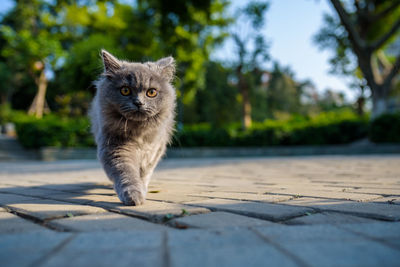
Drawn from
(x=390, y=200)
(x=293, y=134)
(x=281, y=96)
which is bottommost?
(x=390, y=200)

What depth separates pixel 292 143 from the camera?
11656 mm

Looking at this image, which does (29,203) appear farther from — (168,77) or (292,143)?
(292,143)

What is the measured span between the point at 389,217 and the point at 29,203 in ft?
8.08

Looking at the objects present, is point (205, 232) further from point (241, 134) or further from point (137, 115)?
point (241, 134)

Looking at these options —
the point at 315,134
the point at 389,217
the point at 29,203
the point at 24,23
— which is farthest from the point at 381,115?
the point at 24,23

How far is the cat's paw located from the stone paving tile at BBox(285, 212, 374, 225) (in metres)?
1.07

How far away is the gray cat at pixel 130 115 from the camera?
2.72m

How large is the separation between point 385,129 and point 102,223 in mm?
11250

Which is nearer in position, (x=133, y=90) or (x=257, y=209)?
(x=257, y=209)

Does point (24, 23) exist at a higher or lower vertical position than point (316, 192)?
higher

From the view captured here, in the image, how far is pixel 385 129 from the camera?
10438mm

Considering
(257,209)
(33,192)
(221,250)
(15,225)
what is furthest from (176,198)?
(33,192)

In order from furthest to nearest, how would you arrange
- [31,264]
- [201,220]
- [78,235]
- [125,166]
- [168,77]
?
[168,77] → [125,166] → [201,220] → [78,235] → [31,264]

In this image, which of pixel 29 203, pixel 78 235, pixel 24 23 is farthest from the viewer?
pixel 24 23
